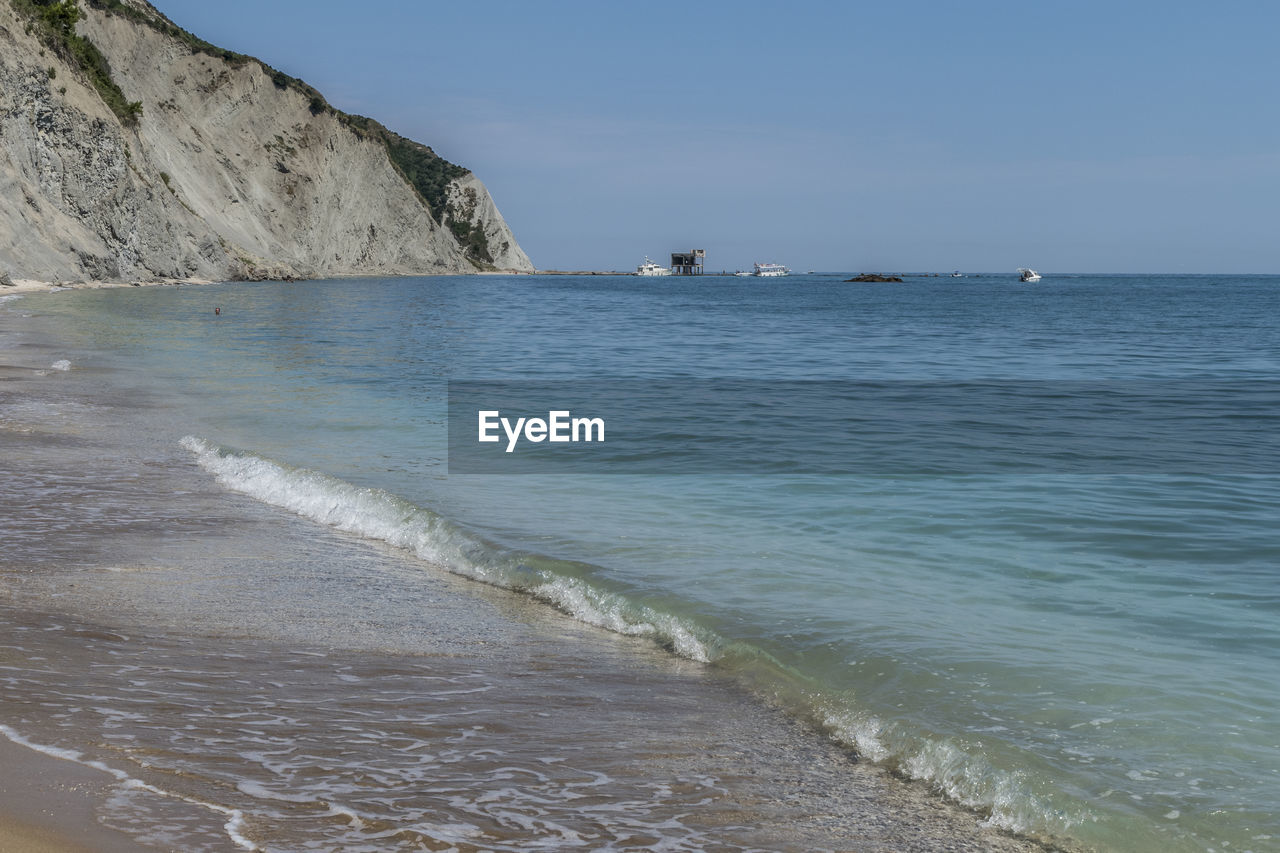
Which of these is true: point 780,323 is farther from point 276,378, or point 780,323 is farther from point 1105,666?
point 1105,666

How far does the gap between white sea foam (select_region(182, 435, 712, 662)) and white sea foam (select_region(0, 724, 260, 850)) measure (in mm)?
3203

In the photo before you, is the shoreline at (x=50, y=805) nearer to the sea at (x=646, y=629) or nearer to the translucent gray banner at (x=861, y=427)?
the sea at (x=646, y=629)

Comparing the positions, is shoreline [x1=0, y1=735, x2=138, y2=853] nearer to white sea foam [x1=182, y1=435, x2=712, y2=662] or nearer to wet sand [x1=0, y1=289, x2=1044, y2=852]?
wet sand [x1=0, y1=289, x2=1044, y2=852]

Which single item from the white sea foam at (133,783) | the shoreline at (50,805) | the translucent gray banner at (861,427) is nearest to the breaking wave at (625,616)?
the translucent gray banner at (861,427)

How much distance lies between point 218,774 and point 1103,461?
12.7 metres

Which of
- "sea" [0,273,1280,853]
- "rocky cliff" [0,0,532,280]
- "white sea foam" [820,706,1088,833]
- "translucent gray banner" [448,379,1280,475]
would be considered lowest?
"white sea foam" [820,706,1088,833]

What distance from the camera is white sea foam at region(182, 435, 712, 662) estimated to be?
7.16 metres

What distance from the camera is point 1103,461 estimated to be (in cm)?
1429

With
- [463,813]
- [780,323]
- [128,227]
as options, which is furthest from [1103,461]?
[128,227]

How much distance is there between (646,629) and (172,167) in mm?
94153

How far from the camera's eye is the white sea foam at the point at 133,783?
3811 mm

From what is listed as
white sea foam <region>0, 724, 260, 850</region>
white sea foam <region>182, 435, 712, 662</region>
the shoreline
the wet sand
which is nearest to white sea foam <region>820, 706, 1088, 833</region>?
the wet sand

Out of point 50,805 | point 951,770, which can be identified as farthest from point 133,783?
point 951,770

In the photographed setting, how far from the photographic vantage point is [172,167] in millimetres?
89625
